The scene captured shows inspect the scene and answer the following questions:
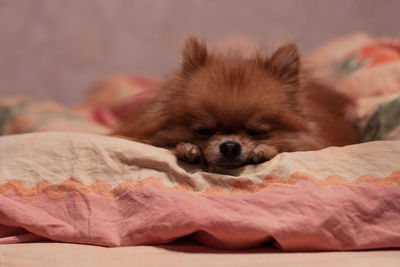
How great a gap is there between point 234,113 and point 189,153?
30 cm

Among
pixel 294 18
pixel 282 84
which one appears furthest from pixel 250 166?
pixel 294 18

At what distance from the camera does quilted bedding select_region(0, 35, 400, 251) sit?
4.43 ft

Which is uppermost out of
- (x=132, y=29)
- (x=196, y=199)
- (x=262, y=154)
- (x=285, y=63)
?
(x=132, y=29)

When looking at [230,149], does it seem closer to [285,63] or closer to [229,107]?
[229,107]

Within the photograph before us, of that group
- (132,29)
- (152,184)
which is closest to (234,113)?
(152,184)

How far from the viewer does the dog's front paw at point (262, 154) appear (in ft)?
5.94

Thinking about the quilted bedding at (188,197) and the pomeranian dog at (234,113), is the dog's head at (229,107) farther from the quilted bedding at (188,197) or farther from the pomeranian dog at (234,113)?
the quilted bedding at (188,197)

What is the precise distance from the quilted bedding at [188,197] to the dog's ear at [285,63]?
0.64m

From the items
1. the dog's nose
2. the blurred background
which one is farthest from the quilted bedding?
the blurred background

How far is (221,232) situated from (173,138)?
2.60 ft

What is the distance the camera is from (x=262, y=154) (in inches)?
71.5

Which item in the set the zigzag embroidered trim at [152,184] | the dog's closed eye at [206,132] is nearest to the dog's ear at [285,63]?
the dog's closed eye at [206,132]

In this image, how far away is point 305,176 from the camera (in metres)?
1.50

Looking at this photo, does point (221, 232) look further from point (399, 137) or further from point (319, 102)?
point (319, 102)
